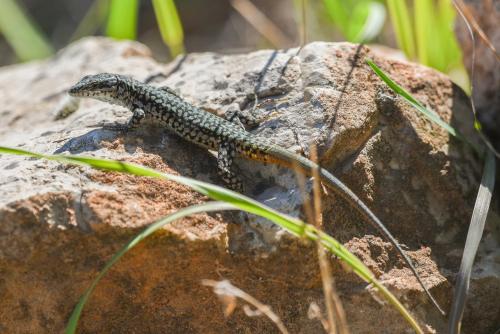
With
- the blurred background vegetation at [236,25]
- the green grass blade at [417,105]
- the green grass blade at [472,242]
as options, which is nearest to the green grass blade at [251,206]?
the green grass blade at [472,242]

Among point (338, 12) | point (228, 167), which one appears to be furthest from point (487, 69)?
point (228, 167)

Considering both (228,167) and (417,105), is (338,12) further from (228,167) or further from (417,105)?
(228,167)

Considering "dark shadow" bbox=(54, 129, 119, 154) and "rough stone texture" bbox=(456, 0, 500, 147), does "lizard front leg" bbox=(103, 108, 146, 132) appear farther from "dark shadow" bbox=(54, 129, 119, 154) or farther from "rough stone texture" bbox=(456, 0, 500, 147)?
"rough stone texture" bbox=(456, 0, 500, 147)

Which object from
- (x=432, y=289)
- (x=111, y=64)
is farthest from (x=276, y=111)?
(x=111, y=64)

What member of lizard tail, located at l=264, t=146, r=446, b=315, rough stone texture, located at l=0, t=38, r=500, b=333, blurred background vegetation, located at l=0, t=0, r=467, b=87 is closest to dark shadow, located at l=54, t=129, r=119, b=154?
rough stone texture, located at l=0, t=38, r=500, b=333

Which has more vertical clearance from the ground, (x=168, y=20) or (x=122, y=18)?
(x=168, y=20)

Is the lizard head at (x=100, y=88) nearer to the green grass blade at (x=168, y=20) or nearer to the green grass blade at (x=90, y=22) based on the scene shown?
the green grass blade at (x=168, y=20)

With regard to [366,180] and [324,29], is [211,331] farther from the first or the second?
[324,29]
